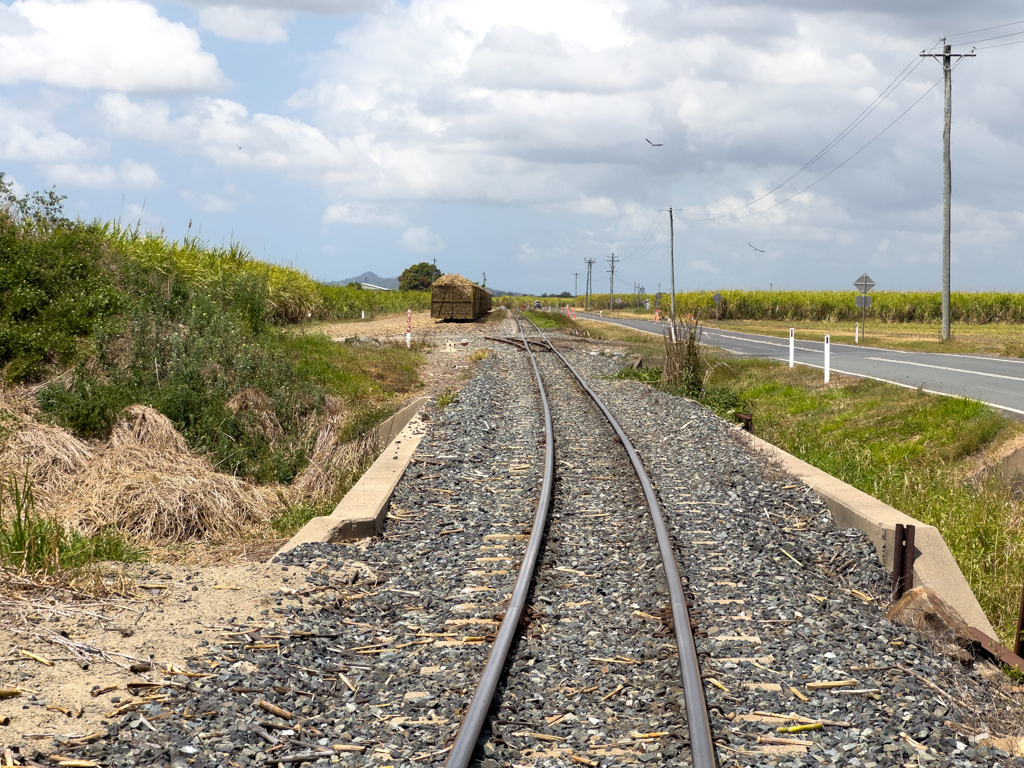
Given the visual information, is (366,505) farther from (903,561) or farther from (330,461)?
(903,561)

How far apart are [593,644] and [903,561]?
8.21ft

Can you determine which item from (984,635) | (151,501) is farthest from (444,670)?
(151,501)

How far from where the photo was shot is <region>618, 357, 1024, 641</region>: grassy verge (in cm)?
701

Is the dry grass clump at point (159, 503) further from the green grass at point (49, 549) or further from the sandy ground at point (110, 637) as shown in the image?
the sandy ground at point (110, 637)

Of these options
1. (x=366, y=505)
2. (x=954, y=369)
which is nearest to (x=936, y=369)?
(x=954, y=369)

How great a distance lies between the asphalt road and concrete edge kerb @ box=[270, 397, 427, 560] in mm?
8581

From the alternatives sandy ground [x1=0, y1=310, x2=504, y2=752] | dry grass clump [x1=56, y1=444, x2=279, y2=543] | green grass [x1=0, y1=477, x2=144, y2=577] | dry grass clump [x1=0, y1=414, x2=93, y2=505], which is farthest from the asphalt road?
dry grass clump [x1=0, y1=414, x2=93, y2=505]

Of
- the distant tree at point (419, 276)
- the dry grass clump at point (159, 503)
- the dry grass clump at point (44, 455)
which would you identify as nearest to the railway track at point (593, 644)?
the dry grass clump at point (159, 503)

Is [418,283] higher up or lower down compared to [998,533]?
higher up

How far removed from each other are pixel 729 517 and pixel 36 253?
986 cm

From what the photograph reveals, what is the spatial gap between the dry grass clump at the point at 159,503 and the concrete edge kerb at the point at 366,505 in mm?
1114

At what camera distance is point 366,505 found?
7.51 metres

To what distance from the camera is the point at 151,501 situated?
7891 millimetres

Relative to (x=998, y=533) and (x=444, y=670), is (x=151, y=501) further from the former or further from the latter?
(x=998, y=533)
